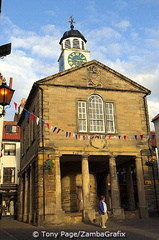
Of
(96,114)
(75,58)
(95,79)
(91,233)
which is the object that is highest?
(75,58)

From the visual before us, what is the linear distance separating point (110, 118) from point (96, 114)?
3.59 ft

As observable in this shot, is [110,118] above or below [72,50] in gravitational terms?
below

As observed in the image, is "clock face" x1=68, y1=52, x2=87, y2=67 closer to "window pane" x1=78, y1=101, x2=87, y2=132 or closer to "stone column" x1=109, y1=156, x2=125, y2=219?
"window pane" x1=78, y1=101, x2=87, y2=132

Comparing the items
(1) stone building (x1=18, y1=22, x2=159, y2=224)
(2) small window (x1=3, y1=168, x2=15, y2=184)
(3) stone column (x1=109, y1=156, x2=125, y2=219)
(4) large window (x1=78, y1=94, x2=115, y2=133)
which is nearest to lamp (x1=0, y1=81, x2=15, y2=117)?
(1) stone building (x1=18, y1=22, x2=159, y2=224)

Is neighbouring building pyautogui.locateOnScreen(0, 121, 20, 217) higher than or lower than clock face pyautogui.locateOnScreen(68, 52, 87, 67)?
lower

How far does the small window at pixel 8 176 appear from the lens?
36000mm

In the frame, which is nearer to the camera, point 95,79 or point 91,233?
point 91,233

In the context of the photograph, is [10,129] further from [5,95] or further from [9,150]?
[5,95]

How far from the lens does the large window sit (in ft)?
65.2

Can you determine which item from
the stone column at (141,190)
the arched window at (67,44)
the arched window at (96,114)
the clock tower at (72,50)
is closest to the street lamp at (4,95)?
the arched window at (96,114)

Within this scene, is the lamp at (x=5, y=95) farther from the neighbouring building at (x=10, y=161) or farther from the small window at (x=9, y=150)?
the small window at (x=9, y=150)

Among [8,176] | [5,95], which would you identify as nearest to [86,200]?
[5,95]

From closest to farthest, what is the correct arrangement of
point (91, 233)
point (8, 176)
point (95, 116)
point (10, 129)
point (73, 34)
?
point (91, 233) → point (95, 116) → point (8, 176) → point (73, 34) → point (10, 129)

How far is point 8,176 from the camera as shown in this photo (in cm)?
3622
